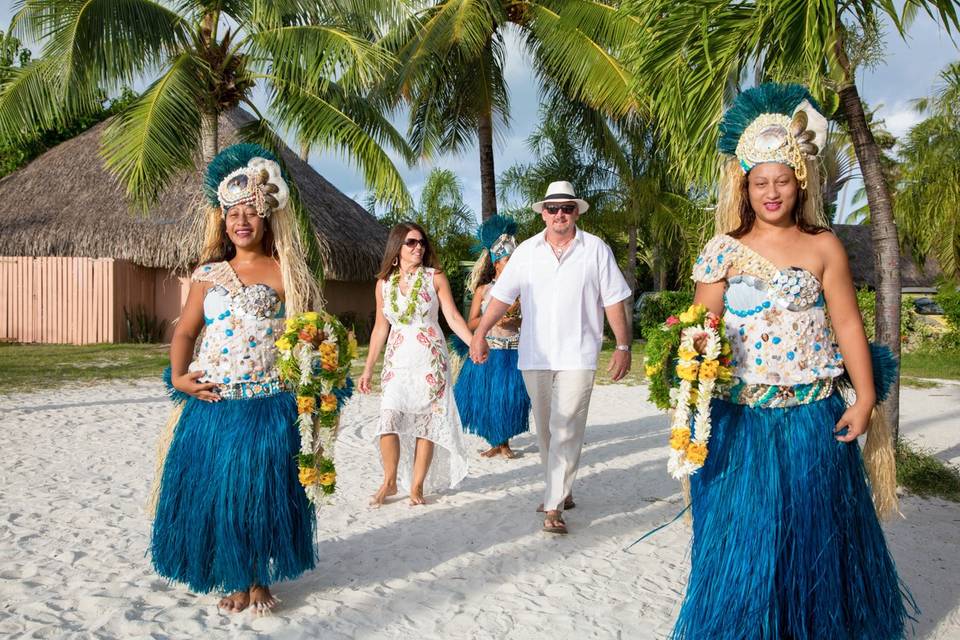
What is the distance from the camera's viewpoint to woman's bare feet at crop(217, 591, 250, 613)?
9.68ft

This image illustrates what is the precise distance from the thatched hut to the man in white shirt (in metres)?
11.6

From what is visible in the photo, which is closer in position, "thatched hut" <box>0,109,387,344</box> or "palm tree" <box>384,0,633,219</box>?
"palm tree" <box>384,0,633,219</box>

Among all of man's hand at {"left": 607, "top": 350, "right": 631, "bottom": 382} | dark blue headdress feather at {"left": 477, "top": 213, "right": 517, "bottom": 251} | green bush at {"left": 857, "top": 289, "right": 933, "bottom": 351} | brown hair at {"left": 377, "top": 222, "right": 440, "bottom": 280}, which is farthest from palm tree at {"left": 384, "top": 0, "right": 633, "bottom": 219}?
green bush at {"left": 857, "top": 289, "right": 933, "bottom": 351}

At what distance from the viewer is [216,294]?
300 centimetres

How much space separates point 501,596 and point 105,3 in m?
9.13

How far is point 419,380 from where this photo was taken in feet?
14.9

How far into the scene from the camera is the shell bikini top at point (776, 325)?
2498mm

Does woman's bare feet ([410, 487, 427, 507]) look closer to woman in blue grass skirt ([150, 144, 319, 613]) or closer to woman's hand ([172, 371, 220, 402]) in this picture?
woman in blue grass skirt ([150, 144, 319, 613])

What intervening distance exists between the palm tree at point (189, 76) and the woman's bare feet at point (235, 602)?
24.8 ft

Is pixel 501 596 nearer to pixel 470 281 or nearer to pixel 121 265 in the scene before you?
pixel 470 281

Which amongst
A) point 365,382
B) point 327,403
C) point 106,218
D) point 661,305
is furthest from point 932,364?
point 106,218

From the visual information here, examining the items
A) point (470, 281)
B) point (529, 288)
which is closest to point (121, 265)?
Result: point (470, 281)

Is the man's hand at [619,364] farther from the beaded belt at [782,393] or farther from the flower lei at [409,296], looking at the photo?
the beaded belt at [782,393]

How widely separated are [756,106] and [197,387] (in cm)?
234
